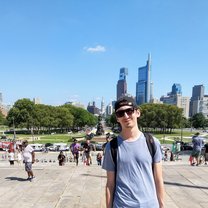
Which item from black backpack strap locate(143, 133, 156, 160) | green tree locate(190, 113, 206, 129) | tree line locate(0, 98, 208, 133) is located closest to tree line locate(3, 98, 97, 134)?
tree line locate(0, 98, 208, 133)

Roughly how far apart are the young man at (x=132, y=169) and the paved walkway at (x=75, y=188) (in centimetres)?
417

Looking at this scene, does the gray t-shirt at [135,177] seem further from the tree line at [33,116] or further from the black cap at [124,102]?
the tree line at [33,116]

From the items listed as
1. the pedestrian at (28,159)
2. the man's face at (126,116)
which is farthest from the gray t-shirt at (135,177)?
the pedestrian at (28,159)

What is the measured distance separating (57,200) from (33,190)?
1.44 metres

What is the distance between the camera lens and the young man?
2.64m

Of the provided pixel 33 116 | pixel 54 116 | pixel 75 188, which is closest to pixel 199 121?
pixel 54 116

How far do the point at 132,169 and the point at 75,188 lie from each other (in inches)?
241

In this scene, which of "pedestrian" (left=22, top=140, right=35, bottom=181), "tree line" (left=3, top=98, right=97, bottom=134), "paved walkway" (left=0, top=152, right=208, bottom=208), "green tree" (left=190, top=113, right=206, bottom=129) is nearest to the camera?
"paved walkway" (left=0, top=152, right=208, bottom=208)

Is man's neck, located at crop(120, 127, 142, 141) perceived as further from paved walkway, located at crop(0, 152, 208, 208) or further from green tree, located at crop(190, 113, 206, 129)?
green tree, located at crop(190, 113, 206, 129)

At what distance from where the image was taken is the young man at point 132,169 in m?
2.64

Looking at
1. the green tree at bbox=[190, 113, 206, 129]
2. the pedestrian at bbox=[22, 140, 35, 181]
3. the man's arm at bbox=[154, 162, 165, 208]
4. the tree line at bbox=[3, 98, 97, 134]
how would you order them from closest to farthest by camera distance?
the man's arm at bbox=[154, 162, 165, 208]
the pedestrian at bbox=[22, 140, 35, 181]
the tree line at bbox=[3, 98, 97, 134]
the green tree at bbox=[190, 113, 206, 129]

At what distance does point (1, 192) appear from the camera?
808 centimetres

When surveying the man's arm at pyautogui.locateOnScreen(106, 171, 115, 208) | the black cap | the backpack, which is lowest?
the man's arm at pyautogui.locateOnScreen(106, 171, 115, 208)

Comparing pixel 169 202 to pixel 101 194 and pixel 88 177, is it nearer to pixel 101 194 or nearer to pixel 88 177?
pixel 101 194
